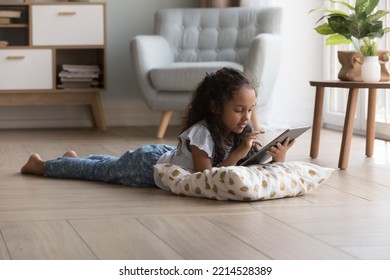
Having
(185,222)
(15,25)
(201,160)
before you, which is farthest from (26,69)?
(185,222)

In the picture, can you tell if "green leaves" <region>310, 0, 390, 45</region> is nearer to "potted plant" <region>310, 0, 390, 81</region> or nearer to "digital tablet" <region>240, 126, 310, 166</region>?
"potted plant" <region>310, 0, 390, 81</region>

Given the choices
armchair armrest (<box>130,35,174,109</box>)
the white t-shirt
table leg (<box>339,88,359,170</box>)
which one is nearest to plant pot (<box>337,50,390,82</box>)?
table leg (<box>339,88,359,170</box>)

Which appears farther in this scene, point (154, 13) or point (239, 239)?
point (154, 13)

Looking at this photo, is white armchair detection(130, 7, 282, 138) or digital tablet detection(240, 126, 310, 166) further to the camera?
white armchair detection(130, 7, 282, 138)

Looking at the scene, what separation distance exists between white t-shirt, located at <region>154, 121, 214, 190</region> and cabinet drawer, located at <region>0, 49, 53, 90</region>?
8.31 feet

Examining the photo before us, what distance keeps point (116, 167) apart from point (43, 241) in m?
1.00

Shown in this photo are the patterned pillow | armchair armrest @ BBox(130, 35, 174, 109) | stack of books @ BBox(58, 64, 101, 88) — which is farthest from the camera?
stack of books @ BBox(58, 64, 101, 88)

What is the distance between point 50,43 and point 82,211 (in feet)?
9.74

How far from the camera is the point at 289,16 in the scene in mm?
5406

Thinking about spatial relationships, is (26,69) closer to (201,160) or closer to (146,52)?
(146,52)

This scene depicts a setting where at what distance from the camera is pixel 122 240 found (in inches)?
79.1

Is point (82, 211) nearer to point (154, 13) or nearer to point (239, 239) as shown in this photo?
point (239, 239)

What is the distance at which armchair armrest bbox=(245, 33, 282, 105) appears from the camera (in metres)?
4.62
